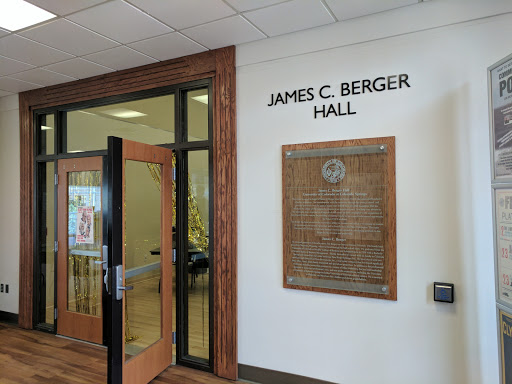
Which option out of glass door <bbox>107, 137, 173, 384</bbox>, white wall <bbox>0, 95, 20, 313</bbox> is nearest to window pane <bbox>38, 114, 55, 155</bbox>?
white wall <bbox>0, 95, 20, 313</bbox>

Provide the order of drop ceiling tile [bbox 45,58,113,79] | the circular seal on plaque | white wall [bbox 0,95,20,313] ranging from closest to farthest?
1. the circular seal on plaque
2. drop ceiling tile [bbox 45,58,113,79]
3. white wall [bbox 0,95,20,313]

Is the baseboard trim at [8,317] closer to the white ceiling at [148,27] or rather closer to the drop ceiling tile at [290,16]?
the white ceiling at [148,27]

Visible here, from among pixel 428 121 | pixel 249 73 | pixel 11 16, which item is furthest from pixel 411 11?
pixel 11 16

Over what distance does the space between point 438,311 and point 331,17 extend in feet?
7.19

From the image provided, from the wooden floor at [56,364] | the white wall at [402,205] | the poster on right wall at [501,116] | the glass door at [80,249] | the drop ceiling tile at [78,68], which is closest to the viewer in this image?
the poster on right wall at [501,116]

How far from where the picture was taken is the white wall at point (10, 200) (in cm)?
445

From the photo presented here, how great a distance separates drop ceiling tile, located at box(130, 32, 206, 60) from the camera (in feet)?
9.61

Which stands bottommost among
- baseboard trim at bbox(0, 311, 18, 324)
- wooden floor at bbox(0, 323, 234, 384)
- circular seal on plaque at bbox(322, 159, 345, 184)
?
wooden floor at bbox(0, 323, 234, 384)

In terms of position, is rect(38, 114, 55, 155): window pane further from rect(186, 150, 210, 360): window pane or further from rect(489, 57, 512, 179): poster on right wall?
rect(489, 57, 512, 179): poster on right wall

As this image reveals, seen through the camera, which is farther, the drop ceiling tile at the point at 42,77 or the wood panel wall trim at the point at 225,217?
the drop ceiling tile at the point at 42,77

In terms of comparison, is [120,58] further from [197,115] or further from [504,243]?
[504,243]

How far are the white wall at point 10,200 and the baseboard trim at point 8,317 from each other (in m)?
0.05

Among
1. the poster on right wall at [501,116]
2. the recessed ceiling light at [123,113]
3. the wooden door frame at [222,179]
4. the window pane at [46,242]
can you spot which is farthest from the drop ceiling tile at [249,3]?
the window pane at [46,242]

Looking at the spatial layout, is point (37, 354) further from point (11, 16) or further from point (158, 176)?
point (11, 16)
